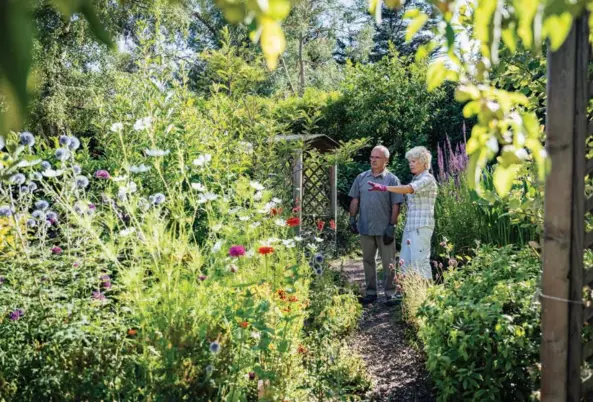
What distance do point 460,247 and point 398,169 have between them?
3.58 m

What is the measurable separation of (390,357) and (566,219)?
2222mm

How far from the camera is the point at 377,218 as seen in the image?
17.5 feet

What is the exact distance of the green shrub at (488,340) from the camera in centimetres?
242

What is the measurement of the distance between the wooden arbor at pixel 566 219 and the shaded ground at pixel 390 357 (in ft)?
4.04

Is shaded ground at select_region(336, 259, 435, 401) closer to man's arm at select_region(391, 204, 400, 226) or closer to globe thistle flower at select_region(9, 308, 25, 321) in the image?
man's arm at select_region(391, 204, 400, 226)

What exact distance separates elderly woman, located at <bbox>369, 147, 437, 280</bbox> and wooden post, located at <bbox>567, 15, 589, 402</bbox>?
3.00 meters

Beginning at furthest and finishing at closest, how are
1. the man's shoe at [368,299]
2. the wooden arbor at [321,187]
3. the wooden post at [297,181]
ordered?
the wooden arbor at [321,187]
the wooden post at [297,181]
the man's shoe at [368,299]

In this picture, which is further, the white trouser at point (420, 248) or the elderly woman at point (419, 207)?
the white trouser at point (420, 248)

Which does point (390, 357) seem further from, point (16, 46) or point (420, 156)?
point (16, 46)

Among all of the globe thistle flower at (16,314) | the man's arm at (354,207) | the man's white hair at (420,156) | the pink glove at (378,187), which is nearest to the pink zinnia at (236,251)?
the globe thistle flower at (16,314)

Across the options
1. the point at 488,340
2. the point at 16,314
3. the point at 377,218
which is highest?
the point at 377,218

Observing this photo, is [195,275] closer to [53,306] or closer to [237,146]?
[53,306]

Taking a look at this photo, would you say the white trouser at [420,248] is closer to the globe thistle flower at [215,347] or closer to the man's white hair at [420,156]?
the man's white hair at [420,156]

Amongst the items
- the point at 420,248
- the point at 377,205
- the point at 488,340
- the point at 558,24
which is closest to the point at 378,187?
the point at 377,205
